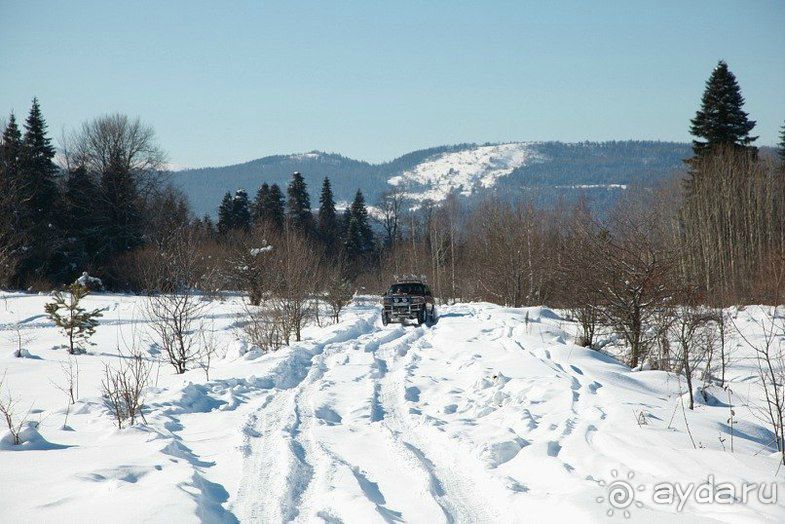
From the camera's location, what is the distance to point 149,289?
49.7 feet

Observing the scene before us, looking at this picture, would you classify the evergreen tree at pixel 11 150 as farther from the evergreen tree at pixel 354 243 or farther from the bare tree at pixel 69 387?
the evergreen tree at pixel 354 243

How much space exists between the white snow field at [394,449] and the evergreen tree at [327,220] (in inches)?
2563

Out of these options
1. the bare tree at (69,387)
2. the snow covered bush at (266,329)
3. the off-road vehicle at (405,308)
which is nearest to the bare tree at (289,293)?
the snow covered bush at (266,329)

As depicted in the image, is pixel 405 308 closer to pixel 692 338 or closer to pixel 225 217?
pixel 692 338

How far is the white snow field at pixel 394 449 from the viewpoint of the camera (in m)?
5.31

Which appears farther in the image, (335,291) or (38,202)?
(38,202)

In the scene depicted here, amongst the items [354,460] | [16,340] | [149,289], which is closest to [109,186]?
[16,340]

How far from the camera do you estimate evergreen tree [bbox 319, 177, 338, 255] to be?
78.2m

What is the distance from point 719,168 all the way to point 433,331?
2571cm

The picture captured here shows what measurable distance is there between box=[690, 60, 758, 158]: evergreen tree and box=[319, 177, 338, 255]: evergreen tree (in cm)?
4756

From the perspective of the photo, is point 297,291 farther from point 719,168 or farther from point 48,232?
point 48,232

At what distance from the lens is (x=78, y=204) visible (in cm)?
4872

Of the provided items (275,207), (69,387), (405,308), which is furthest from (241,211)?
(69,387)

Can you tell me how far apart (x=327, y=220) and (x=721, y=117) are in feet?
168
